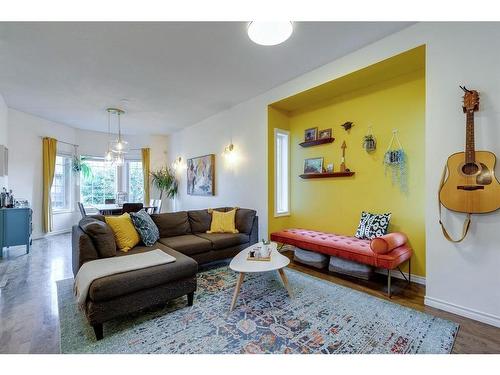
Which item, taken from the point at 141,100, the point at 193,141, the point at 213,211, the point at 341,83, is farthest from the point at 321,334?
the point at 193,141

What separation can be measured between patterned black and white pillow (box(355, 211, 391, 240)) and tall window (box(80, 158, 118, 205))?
685 cm

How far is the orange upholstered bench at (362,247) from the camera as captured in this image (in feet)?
8.47

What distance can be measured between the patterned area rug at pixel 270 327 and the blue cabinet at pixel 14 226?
7.88 ft

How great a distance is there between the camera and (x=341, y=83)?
3.33m

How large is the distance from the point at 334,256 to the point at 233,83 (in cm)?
297

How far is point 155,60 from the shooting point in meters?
3.07

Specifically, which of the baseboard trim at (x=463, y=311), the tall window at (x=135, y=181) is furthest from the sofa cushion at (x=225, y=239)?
the tall window at (x=135, y=181)

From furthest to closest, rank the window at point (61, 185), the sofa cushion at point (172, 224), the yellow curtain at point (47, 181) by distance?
the window at point (61, 185)
the yellow curtain at point (47, 181)
the sofa cushion at point (172, 224)

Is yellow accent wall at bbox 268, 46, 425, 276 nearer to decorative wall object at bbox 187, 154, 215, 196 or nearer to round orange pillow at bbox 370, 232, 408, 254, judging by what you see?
round orange pillow at bbox 370, 232, 408, 254

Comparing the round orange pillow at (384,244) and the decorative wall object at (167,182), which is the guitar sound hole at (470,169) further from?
the decorative wall object at (167,182)

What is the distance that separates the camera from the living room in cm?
197

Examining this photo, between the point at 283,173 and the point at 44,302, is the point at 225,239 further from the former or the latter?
the point at 44,302

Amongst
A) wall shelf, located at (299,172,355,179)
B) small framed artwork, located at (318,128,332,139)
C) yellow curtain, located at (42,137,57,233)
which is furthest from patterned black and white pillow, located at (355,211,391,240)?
yellow curtain, located at (42,137,57,233)

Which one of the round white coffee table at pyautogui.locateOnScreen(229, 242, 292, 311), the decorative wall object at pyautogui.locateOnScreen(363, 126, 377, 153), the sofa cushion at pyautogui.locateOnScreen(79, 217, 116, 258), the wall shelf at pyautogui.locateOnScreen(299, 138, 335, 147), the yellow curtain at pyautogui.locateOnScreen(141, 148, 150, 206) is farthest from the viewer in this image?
the yellow curtain at pyautogui.locateOnScreen(141, 148, 150, 206)
